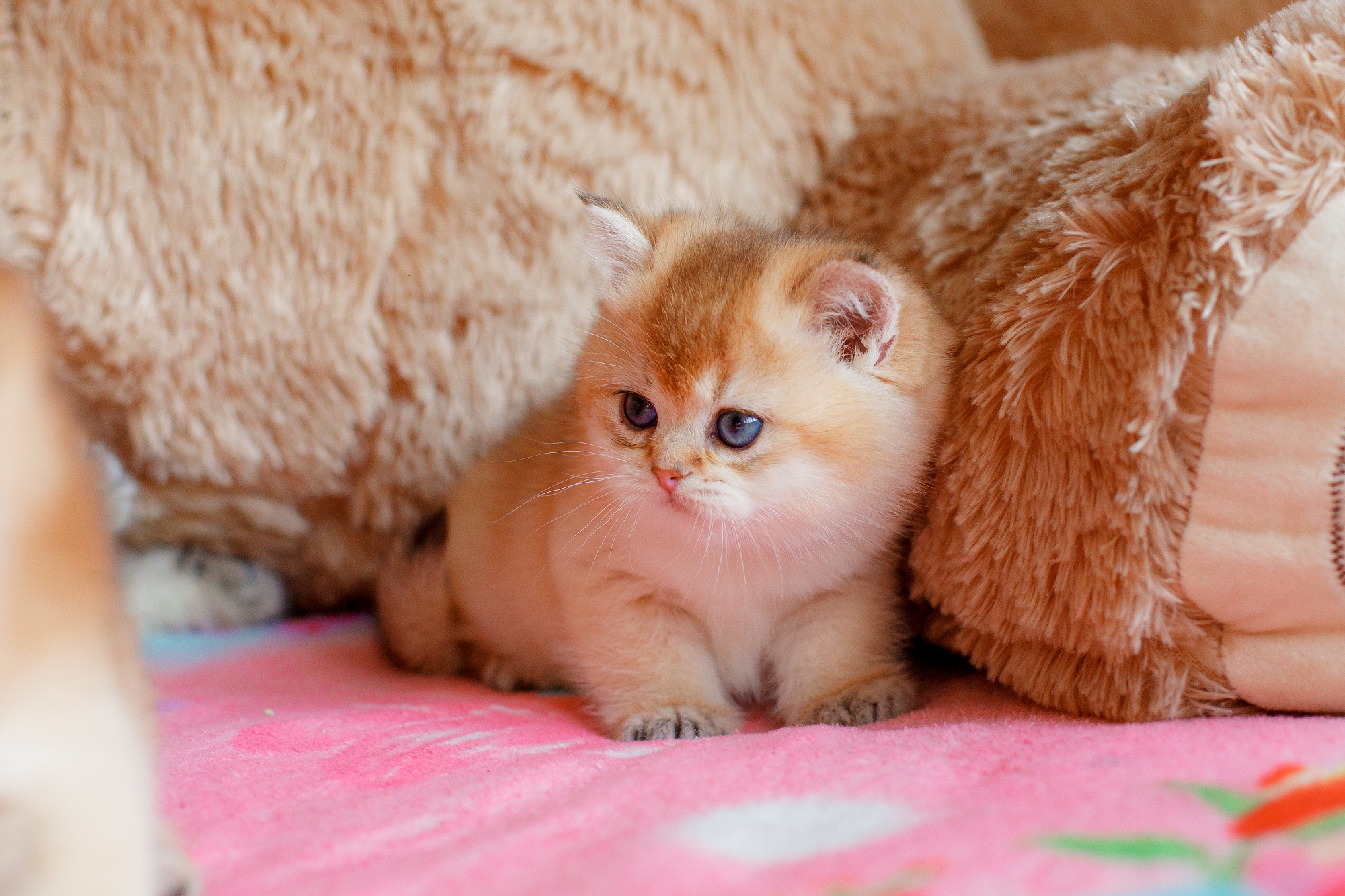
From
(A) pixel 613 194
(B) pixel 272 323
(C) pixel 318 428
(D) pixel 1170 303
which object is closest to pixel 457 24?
(A) pixel 613 194

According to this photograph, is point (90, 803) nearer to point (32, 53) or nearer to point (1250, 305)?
point (1250, 305)

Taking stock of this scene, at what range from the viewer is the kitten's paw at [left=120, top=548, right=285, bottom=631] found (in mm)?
1588

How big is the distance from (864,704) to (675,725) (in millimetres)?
204

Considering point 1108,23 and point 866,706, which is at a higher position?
point 1108,23

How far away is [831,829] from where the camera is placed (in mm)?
782

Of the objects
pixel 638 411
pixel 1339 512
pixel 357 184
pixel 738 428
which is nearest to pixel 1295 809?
pixel 1339 512

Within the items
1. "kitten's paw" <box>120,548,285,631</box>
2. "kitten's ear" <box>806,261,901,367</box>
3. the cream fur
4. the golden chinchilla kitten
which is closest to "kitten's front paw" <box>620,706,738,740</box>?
the golden chinchilla kitten

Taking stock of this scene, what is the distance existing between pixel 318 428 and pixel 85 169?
431mm

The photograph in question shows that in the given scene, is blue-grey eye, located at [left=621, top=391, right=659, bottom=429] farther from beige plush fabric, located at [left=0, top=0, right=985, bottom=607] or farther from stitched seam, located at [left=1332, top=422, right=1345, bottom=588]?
stitched seam, located at [left=1332, top=422, right=1345, bottom=588]

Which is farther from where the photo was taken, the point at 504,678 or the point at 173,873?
the point at 504,678

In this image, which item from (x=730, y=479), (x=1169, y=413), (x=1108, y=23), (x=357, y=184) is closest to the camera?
(x=1169, y=413)

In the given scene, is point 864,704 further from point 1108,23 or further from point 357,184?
point 1108,23

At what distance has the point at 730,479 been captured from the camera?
1087mm

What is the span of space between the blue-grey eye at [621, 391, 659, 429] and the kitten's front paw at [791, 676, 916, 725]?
36 centimetres
